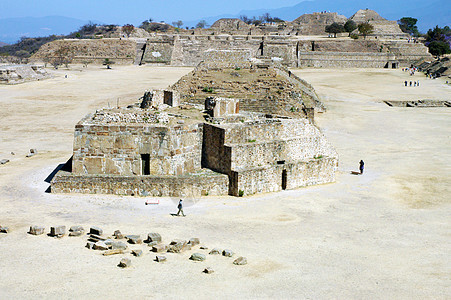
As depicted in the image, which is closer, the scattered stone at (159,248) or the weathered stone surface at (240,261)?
the weathered stone surface at (240,261)

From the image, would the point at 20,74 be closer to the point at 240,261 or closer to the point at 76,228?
the point at 76,228

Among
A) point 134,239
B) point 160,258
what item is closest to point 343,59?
point 134,239

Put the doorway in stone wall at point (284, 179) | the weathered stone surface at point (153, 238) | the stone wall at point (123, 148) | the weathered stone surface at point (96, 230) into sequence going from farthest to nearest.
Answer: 1. the doorway in stone wall at point (284, 179)
2. the stone wall at point (123, 148)
3. the weathered stone surface at point (96, 230)
4. the weathered stone surface at point (153, 238)

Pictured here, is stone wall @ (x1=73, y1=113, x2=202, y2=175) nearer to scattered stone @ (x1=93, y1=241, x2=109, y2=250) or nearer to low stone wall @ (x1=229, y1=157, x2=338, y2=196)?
low stone wall @ (x1=229, y1=157, x2=338, y2=196)

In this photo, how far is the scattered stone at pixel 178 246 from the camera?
45.6 ft

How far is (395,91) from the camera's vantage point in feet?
176

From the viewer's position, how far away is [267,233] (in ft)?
52.0

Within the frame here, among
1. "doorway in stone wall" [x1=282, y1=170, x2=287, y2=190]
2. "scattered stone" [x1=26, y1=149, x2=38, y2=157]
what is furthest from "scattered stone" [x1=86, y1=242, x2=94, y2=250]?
"scattered stone" [x1=26, y1=149, x2=38, y2=157]

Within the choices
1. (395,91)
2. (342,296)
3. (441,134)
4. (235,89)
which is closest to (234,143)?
(342,296)

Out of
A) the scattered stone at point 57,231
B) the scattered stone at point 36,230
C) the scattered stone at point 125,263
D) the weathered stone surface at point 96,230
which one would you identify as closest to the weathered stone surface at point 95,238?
the weathered stone surface at point 96,230

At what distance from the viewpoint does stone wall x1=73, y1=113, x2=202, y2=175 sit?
1930cm

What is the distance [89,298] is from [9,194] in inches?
357

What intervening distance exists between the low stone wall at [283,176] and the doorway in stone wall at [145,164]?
305 centimetres

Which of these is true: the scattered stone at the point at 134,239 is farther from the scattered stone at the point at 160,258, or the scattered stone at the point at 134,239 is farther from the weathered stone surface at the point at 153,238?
the scattered stone at the point at 160,258
